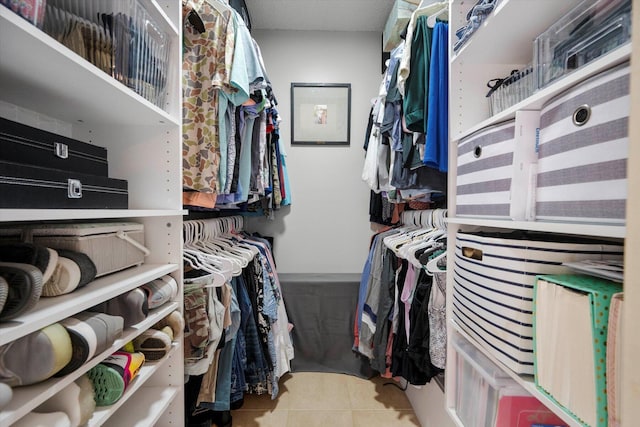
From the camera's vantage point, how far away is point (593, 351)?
0.47m

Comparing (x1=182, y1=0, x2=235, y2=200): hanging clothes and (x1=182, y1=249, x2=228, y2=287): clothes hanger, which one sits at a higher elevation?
(x1=182, y1=0, x2=235, y2=200): hanging clothes

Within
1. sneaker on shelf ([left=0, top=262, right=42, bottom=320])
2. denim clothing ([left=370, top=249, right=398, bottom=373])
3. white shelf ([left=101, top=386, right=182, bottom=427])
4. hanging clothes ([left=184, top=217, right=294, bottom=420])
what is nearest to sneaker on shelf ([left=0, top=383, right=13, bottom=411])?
sneaker on shelf ([left=0, top=262, right=42, bottom=320])

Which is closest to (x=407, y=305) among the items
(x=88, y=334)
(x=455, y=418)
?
(x=455, y=418)

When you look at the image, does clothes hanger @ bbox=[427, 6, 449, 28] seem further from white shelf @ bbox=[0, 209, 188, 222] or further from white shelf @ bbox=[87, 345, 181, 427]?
white shelf @ bbox=[87, 345, 181, 427]

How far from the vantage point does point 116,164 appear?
91cm

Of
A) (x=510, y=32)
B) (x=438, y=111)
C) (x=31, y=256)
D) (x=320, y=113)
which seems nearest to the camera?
(x=31, y=256)

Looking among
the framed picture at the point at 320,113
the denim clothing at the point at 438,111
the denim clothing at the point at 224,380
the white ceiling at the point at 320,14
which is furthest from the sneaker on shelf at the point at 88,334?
the white ceiling at the point at 320,14

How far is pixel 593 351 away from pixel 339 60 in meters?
2.35

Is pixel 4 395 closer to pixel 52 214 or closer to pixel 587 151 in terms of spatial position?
pixel 52 214

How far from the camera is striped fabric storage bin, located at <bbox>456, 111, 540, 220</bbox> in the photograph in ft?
2.06

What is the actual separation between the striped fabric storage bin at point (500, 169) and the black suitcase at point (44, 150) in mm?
1012

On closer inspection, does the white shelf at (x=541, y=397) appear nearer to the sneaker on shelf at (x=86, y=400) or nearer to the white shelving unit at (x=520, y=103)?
the white shelving unit at (x=520, y=103)

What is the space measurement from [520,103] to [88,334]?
3.45ft

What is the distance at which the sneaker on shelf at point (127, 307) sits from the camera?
0.72 m
